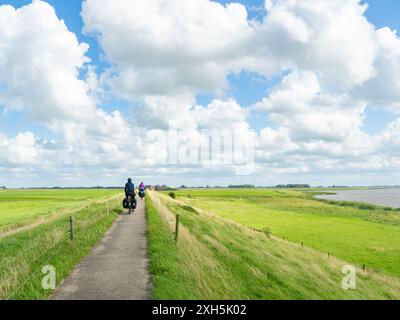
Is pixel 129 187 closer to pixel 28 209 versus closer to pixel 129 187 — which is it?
pixel 129 187

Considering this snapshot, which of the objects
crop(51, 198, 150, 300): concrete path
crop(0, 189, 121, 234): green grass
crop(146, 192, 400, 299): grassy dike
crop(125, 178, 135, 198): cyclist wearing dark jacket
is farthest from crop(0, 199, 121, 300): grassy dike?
crop(0, 189, 121, 234): green grass

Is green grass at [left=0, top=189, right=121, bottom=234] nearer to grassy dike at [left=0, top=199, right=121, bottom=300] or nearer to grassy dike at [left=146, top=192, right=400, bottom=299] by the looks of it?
grassy dike at [left=0, top=199, right=121, bottom=300]

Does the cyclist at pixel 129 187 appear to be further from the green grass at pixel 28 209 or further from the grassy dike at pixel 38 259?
the green grass at pixel 28 209

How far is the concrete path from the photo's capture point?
1062cm

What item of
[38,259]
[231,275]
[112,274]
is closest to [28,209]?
[38,259]

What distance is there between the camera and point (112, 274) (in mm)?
12703

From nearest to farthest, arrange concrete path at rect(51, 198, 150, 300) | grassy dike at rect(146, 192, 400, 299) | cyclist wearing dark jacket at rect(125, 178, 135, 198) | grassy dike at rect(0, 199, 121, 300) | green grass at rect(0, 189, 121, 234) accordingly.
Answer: concrete path at rect(51, 198, 150, 300) → grassy dike at rect(0, 199, 121, 300) → grassy dike at rect(146, 192, 400, 299) → cyclist wearing dark jacket at rect(125, 178, 135, 198) → green grass at rect(0, 189, 121, 234)

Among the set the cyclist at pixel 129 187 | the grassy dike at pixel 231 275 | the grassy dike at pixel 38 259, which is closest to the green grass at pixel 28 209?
the cyclist at pixel 129 187

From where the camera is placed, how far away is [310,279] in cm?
2019
